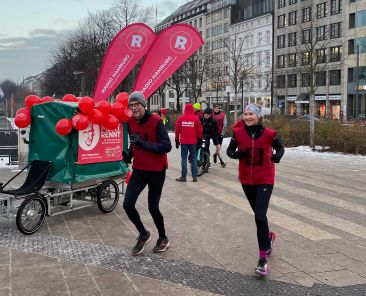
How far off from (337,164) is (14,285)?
38.4 feet

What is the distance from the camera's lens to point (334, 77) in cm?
6206

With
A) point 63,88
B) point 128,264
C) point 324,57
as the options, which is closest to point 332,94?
point 324,57

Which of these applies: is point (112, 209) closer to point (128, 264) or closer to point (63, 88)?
point (128, 264)

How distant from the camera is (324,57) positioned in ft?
201

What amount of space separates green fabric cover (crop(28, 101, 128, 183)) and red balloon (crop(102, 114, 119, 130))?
523mm

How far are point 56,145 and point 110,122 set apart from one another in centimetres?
87

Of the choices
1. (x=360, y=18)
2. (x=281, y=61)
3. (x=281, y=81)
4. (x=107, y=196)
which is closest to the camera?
(x=107, y=196)

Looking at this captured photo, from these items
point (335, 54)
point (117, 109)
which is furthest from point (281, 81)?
point (117, 109)

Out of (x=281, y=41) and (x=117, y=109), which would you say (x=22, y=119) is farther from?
(x=281, y=41)

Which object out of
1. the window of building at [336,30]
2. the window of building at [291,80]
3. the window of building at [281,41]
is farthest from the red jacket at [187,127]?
the window of building at [281,41]

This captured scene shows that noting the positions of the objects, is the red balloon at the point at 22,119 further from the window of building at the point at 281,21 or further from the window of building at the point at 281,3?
the window of building at the point at 281,3

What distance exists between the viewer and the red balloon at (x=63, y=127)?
6.64 meters

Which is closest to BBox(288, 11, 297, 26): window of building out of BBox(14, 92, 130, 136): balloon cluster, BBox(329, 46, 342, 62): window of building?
BBox(329, 46, 342, 62): window of building

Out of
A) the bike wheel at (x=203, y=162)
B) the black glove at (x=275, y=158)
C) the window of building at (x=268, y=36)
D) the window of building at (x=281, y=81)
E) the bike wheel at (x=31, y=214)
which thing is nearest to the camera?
the black glove at (x=275, y=158)
